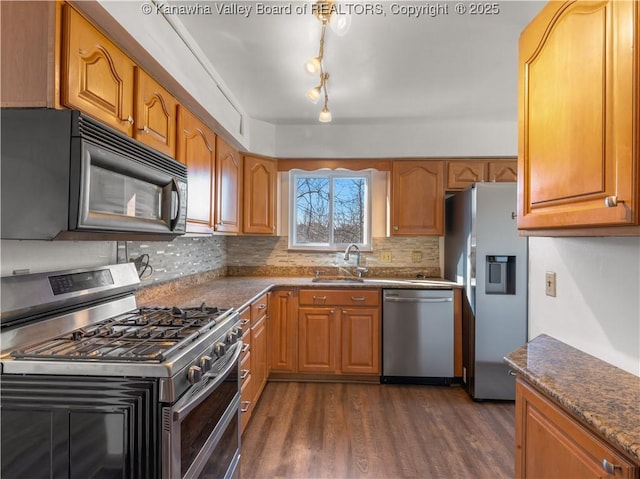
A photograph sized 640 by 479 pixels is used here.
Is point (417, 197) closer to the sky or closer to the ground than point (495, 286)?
closer to the sky

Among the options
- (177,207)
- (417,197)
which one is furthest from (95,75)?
(417,197)

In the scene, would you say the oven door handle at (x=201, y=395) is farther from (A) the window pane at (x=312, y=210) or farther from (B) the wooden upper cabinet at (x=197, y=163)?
(A) the window pane at (x=312, y=210)

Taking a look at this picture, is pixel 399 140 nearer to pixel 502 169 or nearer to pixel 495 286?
pixel 502 169

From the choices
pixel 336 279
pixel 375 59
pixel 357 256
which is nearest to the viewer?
pixel 375 59

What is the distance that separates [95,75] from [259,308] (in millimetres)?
1791

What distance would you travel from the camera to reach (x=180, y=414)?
1.11 meters

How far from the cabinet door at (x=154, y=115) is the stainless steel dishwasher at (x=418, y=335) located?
2104mm

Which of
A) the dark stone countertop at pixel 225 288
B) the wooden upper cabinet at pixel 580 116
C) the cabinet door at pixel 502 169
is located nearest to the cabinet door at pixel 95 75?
the dark stone countertop at pixel 225 288

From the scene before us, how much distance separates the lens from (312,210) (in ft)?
12.6

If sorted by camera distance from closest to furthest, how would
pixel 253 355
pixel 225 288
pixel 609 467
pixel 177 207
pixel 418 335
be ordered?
pixel 609 467 < pixel 177 207 < pixel 253 355 < pixel 225 288 < pixel 418 335

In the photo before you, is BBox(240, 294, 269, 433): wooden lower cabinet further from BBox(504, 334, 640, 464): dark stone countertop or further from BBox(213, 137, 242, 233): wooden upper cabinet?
BBox(504, 334, 640, 464): dark stone countertop

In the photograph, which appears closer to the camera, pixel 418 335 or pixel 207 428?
pixel 207 428

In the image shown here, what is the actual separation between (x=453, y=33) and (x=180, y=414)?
2186 millimetres

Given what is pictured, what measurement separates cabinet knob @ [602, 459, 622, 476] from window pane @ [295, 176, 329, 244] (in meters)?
3.07
